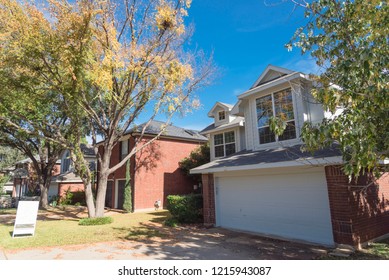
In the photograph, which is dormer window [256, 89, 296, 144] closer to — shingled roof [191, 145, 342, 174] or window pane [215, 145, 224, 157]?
shingled roof [191, 145, 342, 174]

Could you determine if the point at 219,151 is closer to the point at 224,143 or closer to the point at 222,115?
the point at 224,143

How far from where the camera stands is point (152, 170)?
20125mm

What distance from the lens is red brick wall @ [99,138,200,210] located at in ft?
63.1

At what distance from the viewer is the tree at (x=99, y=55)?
11742 millimetres

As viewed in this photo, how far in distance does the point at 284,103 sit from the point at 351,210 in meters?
6.05

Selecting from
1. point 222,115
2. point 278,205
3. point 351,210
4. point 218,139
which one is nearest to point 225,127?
point 218,139

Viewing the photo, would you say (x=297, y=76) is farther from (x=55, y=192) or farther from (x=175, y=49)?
(x=55, y=192)

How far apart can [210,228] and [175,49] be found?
11.4 m

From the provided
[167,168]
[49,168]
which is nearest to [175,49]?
[167,168]

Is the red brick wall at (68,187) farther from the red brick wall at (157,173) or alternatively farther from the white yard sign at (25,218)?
the white yard sign at (25,218)

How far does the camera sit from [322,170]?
27.8ft

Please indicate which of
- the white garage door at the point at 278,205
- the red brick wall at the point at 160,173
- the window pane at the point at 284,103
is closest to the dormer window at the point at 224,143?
the white garage door at the point at 278,205

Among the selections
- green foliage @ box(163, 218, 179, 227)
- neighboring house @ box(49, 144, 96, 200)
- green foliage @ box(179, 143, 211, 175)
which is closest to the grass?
green foliage @ box(163, 218, 179, 227)

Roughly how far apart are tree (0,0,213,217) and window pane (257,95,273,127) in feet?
17.1
